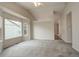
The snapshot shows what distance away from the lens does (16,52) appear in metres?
2.73

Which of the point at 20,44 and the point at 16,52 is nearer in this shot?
the point at 16,52

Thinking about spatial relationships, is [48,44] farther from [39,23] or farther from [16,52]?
[16,52]

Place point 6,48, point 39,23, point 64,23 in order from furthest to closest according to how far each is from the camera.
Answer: point 64,23 < point 39,23 < point 6,48

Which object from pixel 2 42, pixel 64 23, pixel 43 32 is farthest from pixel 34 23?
pixel 64 23

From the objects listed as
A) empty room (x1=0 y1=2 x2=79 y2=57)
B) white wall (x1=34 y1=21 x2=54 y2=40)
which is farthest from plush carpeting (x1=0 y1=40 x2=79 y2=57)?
white wall (x1=34 y1=21 x2=54 y2=40)

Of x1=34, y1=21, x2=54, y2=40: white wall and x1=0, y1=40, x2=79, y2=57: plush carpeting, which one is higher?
x1=34, y1=21, x2=54, y2=40: white wall

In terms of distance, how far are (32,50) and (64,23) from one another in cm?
286

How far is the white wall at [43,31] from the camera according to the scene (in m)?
3.51

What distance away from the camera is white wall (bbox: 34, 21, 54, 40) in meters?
3.51

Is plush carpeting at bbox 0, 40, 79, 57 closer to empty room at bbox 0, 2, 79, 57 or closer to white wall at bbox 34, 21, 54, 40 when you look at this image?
empty room at bbox 0, 2, 79, 57

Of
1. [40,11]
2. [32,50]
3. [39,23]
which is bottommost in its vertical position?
[32,50]

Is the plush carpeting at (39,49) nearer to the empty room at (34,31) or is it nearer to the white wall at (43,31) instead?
the empty room at (34,31)

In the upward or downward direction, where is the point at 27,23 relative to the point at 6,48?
upward

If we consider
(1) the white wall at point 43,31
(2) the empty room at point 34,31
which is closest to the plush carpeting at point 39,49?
(2) the empty room at point 34,31
